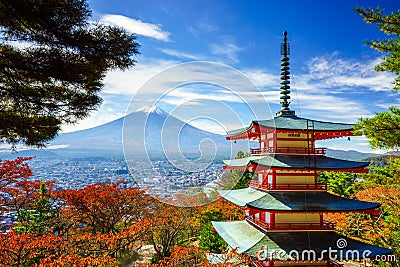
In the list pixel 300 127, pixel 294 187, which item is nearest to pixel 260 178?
pixel 294 187

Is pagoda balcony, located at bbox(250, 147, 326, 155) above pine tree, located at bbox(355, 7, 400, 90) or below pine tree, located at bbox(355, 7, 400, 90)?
below

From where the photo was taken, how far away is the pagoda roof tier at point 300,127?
952 centimetres

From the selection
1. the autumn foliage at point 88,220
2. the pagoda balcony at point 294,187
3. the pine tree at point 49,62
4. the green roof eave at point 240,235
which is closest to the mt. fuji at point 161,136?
the pine tree at point 49,62

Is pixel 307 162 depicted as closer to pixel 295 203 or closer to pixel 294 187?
pixel 294 187

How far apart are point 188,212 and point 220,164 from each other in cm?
662

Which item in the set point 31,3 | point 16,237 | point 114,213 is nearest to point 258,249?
point 16,237

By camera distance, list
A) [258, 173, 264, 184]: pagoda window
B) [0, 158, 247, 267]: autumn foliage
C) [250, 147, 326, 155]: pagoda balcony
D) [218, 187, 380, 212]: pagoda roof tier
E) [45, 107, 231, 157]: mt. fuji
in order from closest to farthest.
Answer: [45, 107, 231, 157]: mt. fuji
[218, 187, 380, 212]: pagoda roof tier
[0, 158, 247, 267]: autumn foliage
[250, 147, 326, 155]: pagoda balcony
[258, 173, 264, 184]: pagoda window

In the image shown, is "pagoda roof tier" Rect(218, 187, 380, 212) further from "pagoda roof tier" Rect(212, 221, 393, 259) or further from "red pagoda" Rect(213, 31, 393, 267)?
"pagoda roof tier" Rect(212, 221, 393, 259)

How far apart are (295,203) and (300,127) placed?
8.50 ft

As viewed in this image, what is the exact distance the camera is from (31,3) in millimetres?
4191

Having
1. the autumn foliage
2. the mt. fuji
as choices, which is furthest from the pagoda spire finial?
the autumn foliage

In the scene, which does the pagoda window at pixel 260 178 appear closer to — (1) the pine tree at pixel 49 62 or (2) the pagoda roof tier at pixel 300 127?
(2) the pagoda roof tier at pixel 300 127

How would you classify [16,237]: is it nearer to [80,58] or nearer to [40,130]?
[40,130]

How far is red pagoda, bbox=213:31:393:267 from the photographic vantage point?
28.3 feet
